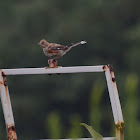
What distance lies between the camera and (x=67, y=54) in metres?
17.4

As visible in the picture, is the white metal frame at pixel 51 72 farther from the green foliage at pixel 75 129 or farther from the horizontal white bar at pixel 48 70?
the green foliage at pixel 75 129

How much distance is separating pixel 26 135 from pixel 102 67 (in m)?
13.9

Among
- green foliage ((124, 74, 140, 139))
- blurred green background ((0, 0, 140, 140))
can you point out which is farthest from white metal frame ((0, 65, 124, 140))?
blurred green background ((0, 0, 140, 140))

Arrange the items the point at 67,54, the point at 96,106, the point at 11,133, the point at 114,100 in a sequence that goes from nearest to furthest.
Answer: the point at 96,106
the point at 11,133
the point at 114,100
the point at 67,54

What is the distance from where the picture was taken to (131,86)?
168cm

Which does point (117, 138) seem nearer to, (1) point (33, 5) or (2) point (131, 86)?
(2) point (131, 86)

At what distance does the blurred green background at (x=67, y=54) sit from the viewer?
55.7 feet

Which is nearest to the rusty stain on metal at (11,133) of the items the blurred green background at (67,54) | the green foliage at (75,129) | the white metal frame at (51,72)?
the white metal frame at (51,72)

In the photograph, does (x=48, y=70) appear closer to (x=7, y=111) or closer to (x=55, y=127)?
(x=7, y=111)

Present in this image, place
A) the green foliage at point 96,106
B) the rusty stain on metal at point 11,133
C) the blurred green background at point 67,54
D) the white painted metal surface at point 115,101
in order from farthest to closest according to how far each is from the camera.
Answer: the blurred green background at point 67,54, the white painted metal surface at point 115,101, the rusty stain on metal at point 11,133, the green foliage at point 96,106

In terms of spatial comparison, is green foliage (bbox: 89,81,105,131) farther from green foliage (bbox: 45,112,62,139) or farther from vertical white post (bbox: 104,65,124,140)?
vertical white post (bbox: 104,65,124,140)

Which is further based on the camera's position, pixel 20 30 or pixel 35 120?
pixel 20 30

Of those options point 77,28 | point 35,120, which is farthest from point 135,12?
point 35,120

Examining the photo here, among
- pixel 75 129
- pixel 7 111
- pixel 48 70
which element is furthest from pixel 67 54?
pixel 75 129
